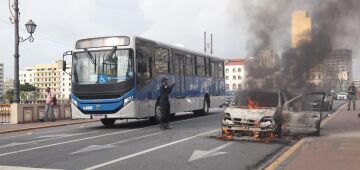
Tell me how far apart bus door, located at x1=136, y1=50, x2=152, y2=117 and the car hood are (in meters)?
5.14

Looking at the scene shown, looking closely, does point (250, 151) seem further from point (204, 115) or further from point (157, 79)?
point (204, 115)

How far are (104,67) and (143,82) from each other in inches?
60.8

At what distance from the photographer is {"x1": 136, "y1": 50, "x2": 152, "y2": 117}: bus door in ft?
54.7

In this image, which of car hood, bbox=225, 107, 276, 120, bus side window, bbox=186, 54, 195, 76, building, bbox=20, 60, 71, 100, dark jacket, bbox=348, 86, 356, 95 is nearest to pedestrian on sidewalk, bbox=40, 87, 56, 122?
bus side window, bbox=186, 54, 195, 76

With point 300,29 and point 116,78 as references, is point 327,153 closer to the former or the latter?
point 300,29

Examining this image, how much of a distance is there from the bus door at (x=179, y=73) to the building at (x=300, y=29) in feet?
20.4

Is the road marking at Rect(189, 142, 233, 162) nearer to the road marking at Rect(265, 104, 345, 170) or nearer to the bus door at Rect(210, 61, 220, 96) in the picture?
the road marking at Rect(265, 104, 345, 170)

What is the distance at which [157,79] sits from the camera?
1819cm

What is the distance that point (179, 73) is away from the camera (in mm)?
20375

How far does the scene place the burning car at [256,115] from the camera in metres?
11.9

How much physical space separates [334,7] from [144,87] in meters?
7.21

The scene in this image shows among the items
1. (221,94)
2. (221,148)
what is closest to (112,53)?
(221,148)

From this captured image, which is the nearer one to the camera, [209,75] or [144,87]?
[144,87]

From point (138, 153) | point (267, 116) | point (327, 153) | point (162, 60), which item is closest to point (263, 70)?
point (267, 116)
